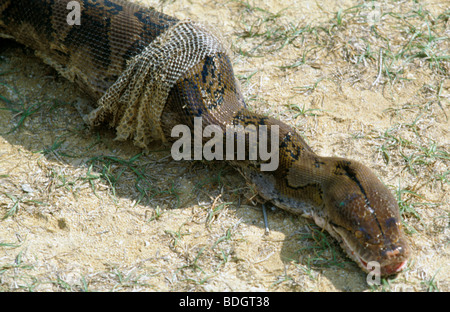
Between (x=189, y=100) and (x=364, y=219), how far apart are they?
2235mm

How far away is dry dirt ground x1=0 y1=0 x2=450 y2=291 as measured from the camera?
4.68 m

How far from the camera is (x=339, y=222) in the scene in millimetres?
4652

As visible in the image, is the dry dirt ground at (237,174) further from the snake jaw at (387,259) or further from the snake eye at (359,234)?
the snake eye at (359,234)

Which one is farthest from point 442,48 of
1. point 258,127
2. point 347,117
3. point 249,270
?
point 249,270

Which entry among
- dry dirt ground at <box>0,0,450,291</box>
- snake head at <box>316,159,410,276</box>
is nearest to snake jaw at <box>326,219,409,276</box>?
snake head at <box>316,159,410,276</box>

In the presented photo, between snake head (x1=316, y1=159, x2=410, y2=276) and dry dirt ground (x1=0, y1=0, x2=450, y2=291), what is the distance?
0.21m

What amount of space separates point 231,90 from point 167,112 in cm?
78

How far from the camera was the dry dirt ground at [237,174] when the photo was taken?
4.68 meters

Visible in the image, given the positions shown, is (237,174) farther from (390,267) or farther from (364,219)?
(390,267)

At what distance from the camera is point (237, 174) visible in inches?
219

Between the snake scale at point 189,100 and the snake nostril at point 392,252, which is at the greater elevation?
the snake scale at point 189,100

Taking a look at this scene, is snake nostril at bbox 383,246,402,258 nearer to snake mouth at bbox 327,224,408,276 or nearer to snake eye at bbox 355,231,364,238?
snake mouth at bbox 327,224,408,276

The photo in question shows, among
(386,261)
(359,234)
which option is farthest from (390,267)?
(359,234)

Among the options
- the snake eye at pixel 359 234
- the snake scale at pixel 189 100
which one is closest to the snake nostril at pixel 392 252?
the snake scale at pixel 189 100
